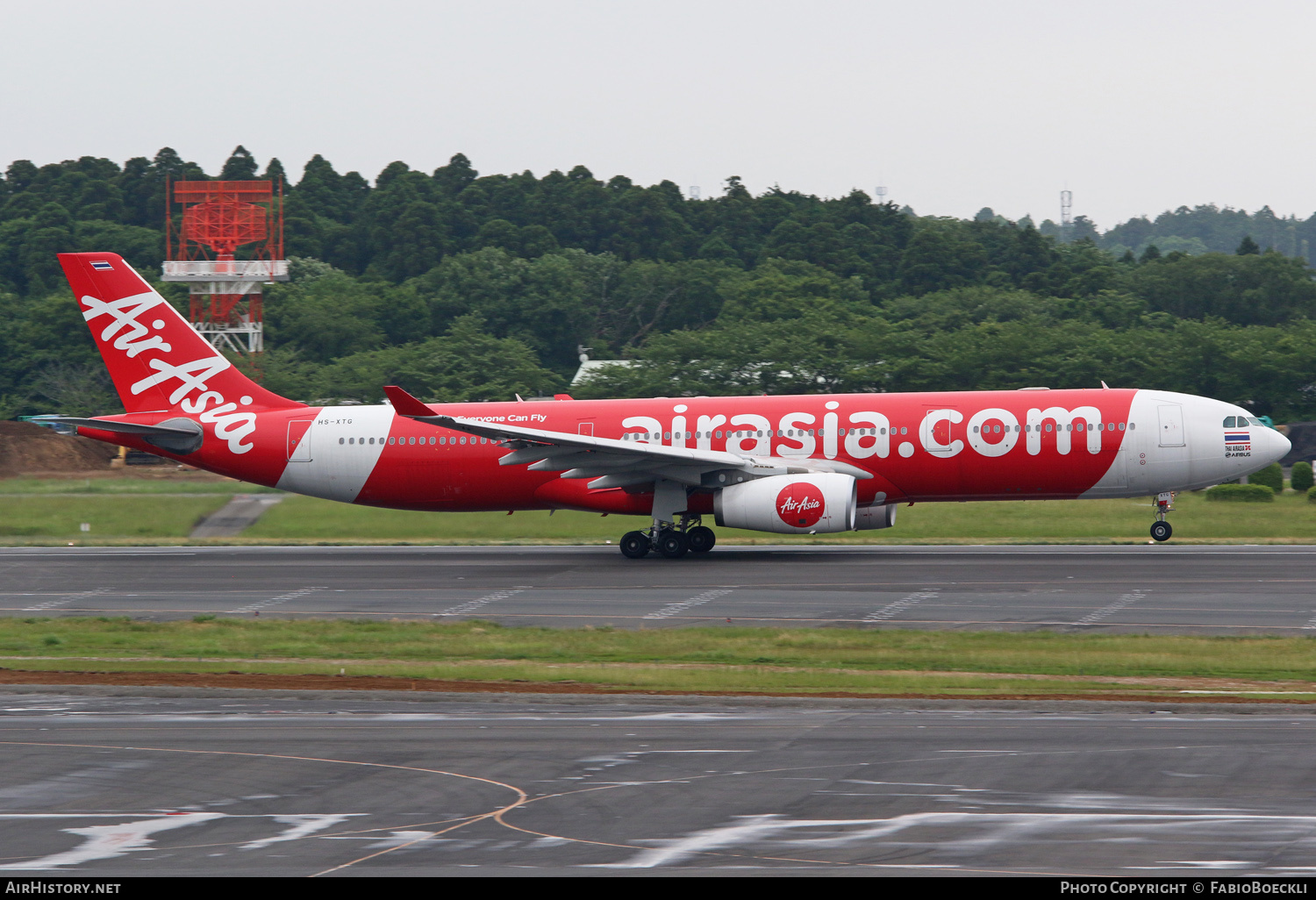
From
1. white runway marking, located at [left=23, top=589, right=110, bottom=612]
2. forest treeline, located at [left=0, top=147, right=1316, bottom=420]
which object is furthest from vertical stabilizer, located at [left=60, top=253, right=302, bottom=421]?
forest treeline, located at [left=0, top=147, right=1316, bottom=420]

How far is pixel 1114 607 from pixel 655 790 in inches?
621

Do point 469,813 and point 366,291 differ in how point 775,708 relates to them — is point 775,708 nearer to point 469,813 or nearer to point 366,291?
point 469,813

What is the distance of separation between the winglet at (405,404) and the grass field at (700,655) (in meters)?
7.04

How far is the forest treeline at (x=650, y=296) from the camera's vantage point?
68000mm

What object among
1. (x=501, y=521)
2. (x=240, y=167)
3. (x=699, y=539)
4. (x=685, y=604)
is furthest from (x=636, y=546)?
(x=240, y=167)

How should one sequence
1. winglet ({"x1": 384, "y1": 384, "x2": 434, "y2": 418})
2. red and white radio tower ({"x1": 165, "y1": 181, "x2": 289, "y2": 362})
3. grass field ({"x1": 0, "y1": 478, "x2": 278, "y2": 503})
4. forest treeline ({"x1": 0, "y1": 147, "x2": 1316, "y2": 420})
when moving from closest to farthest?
1. winglet ({"x1": 384, "y1": 384, "x2": 434, "y2": 418})
2. grass field ({"x1": 0, "y1": 478, "x2": 278, "y2": 503})
3. forest treeline ({"x1": 0, "y1": 147, "x2": 1316, "y2": 420})
4. red and white radio tower ({"x1": 165, "y1": 181, "x2": 289, "y2": 362})

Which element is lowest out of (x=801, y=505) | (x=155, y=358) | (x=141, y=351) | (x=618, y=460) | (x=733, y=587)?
(x=733, y=587)

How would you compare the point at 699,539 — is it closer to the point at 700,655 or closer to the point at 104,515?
the point at 700,655

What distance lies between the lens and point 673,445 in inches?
1446

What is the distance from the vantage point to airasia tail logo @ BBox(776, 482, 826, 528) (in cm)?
3341

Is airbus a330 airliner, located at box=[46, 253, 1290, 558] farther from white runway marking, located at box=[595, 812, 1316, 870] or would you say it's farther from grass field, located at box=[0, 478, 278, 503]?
white runway marking, located at box=[595, 812, 1316, 870]

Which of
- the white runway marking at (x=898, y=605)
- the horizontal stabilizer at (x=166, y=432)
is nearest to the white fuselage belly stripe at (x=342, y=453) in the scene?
the horizontal stabilizer at (x=166, y=432)

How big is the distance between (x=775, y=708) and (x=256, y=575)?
20042 millimetres

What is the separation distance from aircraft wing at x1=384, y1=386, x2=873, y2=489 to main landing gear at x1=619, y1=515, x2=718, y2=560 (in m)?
1.50
